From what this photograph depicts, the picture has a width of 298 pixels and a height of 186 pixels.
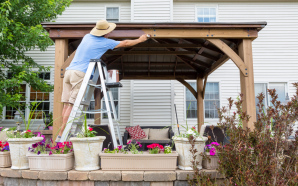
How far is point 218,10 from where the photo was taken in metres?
9.23

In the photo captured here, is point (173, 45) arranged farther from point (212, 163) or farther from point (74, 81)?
point (212, 163)

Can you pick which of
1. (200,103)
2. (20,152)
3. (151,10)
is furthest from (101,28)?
(151,10)

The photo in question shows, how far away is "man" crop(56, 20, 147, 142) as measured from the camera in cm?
352

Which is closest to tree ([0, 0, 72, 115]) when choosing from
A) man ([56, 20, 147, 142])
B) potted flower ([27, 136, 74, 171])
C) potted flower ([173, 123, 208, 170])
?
man ([56, 20, 147, 142])

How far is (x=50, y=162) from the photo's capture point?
271cm

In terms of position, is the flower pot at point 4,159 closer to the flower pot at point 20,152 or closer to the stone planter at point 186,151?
the flower pot at point 20,152

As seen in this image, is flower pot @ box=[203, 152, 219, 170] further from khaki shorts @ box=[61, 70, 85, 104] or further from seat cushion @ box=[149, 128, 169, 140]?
seat cushion @ box=[149, 128, 169, 140]

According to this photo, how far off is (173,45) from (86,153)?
368 centimetres

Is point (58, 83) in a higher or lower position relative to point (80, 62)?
lower

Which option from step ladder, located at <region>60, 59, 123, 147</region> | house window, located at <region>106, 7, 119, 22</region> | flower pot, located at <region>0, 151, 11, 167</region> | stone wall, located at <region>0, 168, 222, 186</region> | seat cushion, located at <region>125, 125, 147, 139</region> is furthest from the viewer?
house window, located at <region>106, 7, 119, 22</region>

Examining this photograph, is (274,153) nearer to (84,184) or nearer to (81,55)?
(84,184)

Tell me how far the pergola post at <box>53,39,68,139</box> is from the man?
192 mm

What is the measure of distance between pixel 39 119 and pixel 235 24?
725 cm

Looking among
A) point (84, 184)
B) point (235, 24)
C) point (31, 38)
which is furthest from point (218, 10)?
point (84, 184)
